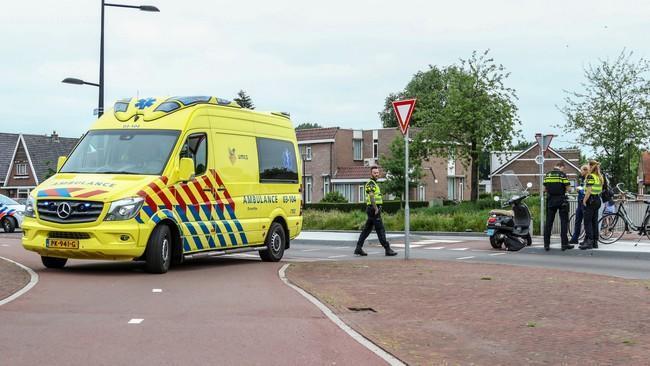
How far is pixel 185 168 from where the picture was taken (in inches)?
493

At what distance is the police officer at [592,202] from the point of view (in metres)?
17.0

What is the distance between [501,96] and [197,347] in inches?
1615

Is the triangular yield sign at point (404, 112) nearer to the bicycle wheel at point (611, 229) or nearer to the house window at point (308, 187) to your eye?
the bicycle wheel at point (611, 229)

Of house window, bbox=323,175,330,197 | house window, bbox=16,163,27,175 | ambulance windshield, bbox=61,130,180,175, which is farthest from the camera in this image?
house window, bbox=16,163,27,175

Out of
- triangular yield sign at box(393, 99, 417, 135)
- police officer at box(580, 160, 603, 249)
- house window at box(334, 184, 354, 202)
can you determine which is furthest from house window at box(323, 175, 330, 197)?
triangular yield sign at box(393, 99, 417, 135)

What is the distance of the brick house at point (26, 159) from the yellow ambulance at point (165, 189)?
203 feet

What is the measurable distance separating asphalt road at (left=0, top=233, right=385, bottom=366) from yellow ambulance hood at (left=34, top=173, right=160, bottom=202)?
1189mm

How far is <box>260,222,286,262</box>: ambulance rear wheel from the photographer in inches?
603

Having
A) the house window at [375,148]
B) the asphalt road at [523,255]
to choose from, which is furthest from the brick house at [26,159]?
the asphalt road at [523,255]

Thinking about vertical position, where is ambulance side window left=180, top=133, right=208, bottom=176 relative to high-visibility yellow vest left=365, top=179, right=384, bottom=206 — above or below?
above

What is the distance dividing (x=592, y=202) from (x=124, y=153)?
389 inches

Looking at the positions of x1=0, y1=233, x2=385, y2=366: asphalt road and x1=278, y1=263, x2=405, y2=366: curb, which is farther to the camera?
Result: x1=278, y1=263, x2=405, y2=366: curb

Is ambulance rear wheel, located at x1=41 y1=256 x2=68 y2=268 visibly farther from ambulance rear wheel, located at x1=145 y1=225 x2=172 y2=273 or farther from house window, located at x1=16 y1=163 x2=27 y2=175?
house window, located at x1=16 y1=163 x2=27 y2=175

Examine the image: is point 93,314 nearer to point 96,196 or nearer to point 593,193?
point 96,196
